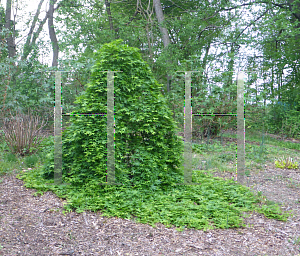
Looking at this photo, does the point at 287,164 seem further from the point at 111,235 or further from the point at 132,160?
the point at 111,235

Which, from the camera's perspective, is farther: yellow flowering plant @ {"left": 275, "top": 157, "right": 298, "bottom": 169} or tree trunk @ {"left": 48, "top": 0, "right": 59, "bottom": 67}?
tree trunk @ {"left": 48, "top": 0, "right": 59, "bottom": 67}

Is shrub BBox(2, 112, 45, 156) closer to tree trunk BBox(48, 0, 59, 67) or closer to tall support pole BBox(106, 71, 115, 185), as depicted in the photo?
tall support pole BBox(106, 71, 115, 185)

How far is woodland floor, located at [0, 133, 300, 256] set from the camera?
2.71 m

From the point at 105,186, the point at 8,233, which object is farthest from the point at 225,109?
the point at 8,233

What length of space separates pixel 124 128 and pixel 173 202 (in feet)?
3.96

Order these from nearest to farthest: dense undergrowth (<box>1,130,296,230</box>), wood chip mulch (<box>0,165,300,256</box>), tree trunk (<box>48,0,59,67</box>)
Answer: wood chip mulch (<box>0,165,300,256</box>)
dense undergrowth (<box>1,130,296,230</box>)
tree trunk (<box>48,0,59,67</box>)

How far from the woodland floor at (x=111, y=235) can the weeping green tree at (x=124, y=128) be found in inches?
26.4

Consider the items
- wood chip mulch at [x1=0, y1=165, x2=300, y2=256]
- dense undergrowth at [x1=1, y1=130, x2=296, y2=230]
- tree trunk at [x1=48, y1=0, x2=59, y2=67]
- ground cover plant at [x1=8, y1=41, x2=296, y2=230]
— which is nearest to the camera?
wood chip mulch at [x1=0, y1=165, x2=300, y2=256]

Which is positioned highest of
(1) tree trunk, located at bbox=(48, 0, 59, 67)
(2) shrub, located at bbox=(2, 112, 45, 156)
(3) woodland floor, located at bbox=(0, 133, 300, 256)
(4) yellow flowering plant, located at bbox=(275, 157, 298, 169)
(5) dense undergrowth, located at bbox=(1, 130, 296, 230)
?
(1) tree trunk, located at bbox=(48, 0, 59, 67)

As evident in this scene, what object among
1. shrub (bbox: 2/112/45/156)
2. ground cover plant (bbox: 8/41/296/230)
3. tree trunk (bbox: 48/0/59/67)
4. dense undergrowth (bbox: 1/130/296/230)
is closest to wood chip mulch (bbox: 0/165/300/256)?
dense undergrowth (bbox: 1/130/296/230)

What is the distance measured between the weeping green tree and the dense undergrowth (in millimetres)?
168

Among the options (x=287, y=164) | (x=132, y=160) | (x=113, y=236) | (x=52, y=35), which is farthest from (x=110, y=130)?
(x=52, y=35)

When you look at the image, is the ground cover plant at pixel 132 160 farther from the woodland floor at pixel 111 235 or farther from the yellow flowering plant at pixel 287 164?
the yellow flowering plant at pixel 287 164

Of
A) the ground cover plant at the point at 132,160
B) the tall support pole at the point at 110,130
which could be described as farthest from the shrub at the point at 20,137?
the tall support pole at the point at 110,130
